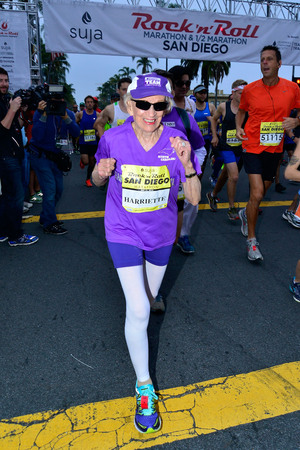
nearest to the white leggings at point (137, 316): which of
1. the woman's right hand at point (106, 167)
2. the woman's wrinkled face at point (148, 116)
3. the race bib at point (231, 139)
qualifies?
the woman's right hand at point (106, 167)

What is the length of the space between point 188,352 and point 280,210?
4.19m

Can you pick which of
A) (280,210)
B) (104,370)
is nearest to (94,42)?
(280,210)

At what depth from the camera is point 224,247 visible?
425 centimetres

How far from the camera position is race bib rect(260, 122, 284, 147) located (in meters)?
3.82

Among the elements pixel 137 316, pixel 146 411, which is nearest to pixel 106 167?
pixel 137 316

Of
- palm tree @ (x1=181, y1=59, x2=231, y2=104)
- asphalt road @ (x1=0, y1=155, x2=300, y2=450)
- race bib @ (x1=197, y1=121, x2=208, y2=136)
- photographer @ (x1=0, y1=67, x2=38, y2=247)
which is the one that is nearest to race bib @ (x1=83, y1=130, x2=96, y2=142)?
race bib @ (x1=197, y1=121, x2=208, y2=136)

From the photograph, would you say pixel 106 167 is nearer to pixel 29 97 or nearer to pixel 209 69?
pixel 29 97

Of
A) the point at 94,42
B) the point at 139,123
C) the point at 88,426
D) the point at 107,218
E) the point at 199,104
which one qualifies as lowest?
the point at 88,426

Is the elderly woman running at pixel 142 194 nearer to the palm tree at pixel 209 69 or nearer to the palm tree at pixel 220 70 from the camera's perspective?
the palm tree at pixel 209 69

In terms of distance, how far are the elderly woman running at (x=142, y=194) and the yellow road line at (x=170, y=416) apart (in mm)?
91

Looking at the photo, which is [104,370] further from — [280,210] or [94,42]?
[94,42]

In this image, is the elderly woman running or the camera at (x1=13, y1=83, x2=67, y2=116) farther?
the camera at (x1=13, y1=83, x2=67, y2=116)

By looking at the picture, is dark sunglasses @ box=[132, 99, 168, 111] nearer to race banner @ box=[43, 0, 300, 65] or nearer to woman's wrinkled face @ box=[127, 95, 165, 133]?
woman's wrinkled face @ box=[127, 95, 165, 133]

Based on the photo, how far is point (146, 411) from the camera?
5.77 ft
